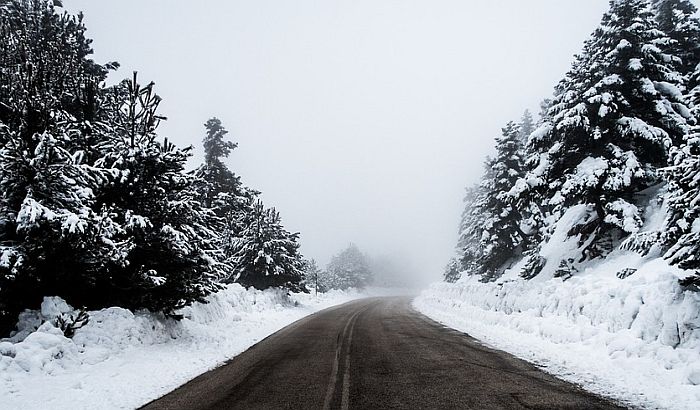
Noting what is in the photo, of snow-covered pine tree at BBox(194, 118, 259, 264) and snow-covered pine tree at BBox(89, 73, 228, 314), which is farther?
snow-covered pine tree at BBox(194, 118, 259, 264)

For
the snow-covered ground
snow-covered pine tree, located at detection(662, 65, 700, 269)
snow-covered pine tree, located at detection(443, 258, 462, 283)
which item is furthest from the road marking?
snow-covered pine tree, located at detection(443, 258, 462, 283)

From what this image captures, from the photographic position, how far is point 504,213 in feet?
90.0

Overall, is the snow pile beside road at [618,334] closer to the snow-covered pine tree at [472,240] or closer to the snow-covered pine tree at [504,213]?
the snow-covered pine tree at [504,213]

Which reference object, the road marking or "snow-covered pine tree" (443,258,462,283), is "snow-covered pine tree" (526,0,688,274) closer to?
the road marking

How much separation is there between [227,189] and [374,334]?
20782 mm

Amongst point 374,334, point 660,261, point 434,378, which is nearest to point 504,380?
point 434,378

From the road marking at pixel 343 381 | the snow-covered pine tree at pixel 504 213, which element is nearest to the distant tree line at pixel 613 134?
the snow-covered pine tree at pixel 504 213

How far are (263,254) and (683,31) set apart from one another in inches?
1059

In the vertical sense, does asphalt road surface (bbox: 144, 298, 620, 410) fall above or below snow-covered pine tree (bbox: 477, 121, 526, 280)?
below

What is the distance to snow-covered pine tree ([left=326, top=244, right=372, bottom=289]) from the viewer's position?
78762 mm

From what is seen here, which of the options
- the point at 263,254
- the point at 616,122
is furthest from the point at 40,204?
the point at 616,122

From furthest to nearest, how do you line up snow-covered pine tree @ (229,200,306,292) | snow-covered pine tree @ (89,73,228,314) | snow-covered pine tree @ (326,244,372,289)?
snow-covered pine tree @ (326,244,372,289)
snow-covered pine tree @ (229,200,306,292)
snow-covered pine tree @ (89,73,228,314)

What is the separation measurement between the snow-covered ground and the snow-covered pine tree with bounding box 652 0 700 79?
2395 centimetres

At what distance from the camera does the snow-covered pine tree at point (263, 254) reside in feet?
85.7
